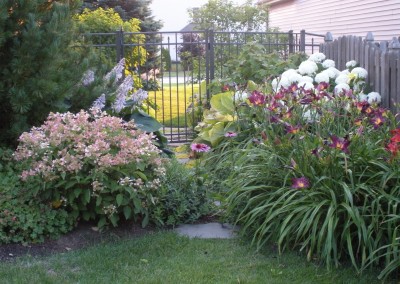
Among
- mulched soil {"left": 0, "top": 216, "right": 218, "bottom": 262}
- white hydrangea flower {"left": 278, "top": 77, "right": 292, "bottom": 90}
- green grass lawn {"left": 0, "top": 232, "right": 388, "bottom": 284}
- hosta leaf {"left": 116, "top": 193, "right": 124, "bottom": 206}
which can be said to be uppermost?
white hydrangea flower {"left": 278, "top": 77, "right": 292, "bottom": 90}

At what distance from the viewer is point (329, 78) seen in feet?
23.6

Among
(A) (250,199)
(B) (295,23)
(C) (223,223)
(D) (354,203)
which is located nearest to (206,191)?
(C) (223,223)

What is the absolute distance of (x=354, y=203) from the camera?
417 cm

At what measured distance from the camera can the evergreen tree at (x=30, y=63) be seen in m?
5.04

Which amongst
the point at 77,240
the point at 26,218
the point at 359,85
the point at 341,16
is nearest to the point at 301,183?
the point at 77,240

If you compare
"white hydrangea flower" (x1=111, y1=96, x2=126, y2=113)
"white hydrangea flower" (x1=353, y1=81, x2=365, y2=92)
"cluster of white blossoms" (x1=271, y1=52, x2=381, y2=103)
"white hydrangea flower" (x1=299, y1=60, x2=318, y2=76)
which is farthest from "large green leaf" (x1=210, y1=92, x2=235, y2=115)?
"white hydrangea flower" (x1=353, y1=81, x2=365, y2=92)

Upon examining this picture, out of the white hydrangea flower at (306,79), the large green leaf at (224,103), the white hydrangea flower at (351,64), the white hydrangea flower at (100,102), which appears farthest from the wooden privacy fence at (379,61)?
the white hydrangea flower at (100,102)

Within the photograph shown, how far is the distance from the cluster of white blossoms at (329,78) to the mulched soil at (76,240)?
2690mm

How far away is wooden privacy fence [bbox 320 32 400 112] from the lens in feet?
21.3

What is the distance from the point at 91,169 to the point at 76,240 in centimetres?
58

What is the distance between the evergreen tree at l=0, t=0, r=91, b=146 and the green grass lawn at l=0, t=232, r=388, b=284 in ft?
5.13

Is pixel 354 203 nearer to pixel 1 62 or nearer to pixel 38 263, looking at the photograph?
pixel 38 263

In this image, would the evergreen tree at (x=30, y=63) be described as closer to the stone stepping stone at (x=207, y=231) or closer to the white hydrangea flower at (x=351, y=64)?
the stone stepping stone at (x=207, y=231)

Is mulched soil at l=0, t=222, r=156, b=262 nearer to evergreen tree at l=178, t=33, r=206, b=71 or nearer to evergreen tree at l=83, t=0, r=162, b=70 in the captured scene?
evergreen tree at l=178, t=33, r=206, b=71
